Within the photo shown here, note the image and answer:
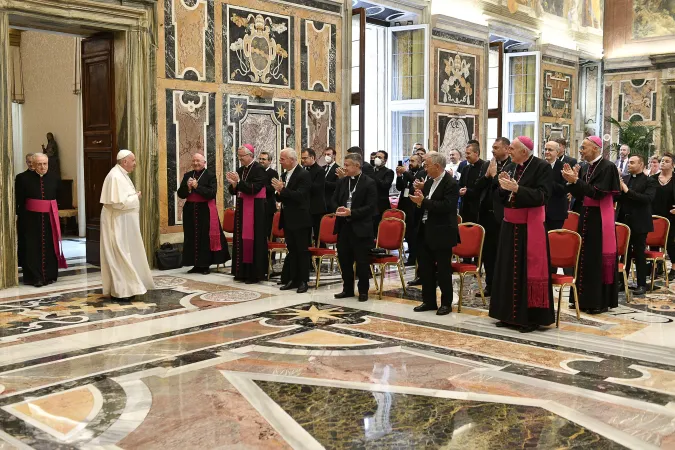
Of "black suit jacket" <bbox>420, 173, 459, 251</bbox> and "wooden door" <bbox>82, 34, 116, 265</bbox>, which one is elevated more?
"wooden door" <bbox>82, 34, 116, 265</bbox>

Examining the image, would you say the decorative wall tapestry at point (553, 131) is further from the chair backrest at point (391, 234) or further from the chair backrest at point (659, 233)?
the chair backrest at point (391, 234)

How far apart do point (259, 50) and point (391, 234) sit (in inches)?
174

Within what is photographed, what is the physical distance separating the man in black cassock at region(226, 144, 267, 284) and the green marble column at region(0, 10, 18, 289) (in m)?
2.41

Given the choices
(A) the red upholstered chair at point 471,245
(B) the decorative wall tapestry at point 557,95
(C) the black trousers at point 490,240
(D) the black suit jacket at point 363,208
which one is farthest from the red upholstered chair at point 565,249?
(B) the decorative wall tapestry at point 557,95

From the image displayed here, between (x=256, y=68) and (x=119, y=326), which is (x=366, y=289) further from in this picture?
(x=256, y=68)

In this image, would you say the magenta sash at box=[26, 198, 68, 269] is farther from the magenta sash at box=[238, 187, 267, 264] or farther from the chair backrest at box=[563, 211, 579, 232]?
the chair backrest at box=[563, 211, 579, 232]

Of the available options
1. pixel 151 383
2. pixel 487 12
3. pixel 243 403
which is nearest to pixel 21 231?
pixel 151 383

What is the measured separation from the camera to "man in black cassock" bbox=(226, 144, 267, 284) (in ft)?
28.3

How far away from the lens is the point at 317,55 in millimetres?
11766

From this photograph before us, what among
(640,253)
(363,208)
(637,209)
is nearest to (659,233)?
(640,253)

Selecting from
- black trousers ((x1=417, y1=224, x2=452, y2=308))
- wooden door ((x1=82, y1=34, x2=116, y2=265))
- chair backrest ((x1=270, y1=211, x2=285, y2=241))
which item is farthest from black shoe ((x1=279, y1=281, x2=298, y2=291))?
wooden door ((x1=82, y1=34, x2=116, y2=265))

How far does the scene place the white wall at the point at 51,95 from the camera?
549 inches

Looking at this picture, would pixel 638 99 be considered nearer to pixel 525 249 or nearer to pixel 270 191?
pixel 270 191

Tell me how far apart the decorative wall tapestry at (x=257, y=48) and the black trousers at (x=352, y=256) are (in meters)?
4.02
